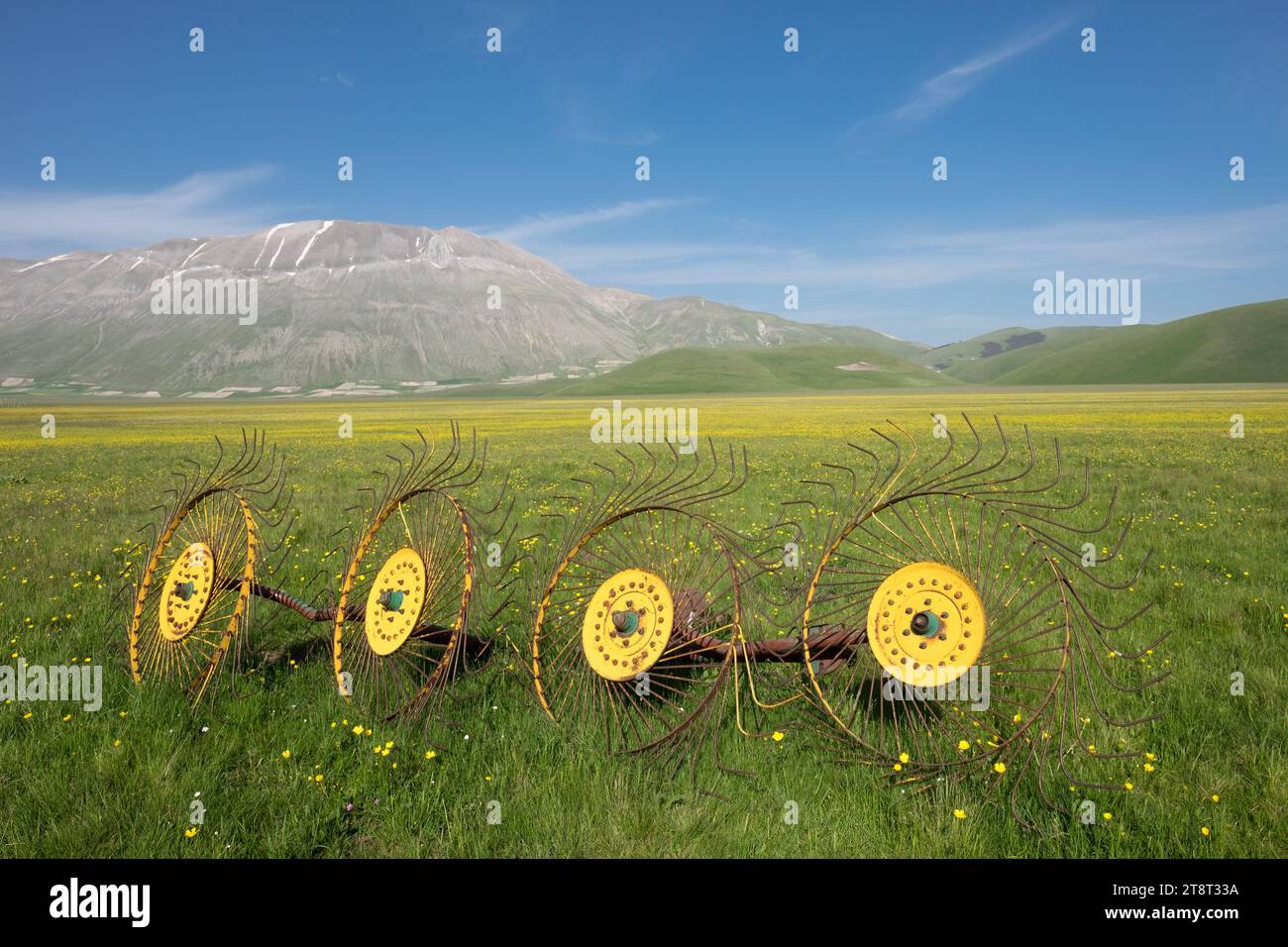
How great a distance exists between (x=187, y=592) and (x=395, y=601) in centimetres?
202

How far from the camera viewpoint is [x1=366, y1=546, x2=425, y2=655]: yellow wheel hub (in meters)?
4.91

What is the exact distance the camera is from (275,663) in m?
5.92

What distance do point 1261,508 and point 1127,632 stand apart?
28.0 feet

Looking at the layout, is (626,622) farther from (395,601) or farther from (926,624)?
(926,624)

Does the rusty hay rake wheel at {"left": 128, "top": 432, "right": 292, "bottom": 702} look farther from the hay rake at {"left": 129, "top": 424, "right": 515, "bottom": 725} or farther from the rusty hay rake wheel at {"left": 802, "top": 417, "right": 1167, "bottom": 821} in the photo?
the rusty hay rake wheel at {"left": 802, "top": 417, "right": 1167, "bottom": 821}

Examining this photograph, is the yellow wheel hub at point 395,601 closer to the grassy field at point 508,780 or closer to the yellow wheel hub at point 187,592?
the grassy field at point 508,780

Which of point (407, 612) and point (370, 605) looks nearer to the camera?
point (407, 612)

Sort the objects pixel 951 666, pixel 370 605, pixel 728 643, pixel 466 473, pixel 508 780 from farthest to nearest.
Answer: pixel 466 473, pixel 370 605, pixel 728 643, pixel 508 780, pixel 951 666

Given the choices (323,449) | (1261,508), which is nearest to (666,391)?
(323,449)

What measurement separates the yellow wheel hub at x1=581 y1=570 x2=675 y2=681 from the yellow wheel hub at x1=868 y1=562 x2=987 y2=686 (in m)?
1.40

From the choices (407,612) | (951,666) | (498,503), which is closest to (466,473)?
(407,612)

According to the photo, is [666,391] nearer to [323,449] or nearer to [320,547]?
[323,449]

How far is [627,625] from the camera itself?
4648 mm

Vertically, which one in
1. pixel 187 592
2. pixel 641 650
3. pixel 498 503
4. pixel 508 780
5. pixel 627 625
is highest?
pixel 498 503
